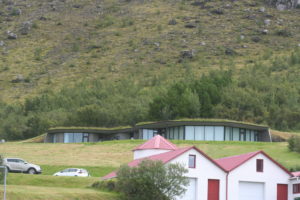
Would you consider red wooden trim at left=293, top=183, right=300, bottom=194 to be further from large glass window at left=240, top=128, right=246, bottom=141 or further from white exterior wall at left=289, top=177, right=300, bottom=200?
large glass window at left=240, top=128, right=246, bottom=141

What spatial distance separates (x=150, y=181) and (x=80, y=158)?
Answer: 27106mm

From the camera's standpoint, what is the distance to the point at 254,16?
578 ft

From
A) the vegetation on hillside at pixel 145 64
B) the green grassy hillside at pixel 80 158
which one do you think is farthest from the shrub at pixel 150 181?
the vegetation on hillside at pixel 145 64

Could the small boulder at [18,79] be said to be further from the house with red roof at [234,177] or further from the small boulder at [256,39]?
the house with red roof at [234,177]

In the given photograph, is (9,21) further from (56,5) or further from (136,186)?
(136,186)

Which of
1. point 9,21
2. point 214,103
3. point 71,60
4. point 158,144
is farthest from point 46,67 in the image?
point 158,144

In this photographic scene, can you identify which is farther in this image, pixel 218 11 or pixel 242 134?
pixel 218 11

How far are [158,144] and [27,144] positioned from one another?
33190 mm

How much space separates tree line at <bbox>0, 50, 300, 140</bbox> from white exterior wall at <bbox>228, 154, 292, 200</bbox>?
41.6 metres

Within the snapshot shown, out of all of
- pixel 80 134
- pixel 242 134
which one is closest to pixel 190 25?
pixel 80 134

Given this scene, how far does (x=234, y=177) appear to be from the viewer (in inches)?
2226

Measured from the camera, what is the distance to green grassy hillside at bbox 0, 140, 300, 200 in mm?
50188

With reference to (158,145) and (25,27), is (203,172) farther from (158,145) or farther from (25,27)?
(25,27)

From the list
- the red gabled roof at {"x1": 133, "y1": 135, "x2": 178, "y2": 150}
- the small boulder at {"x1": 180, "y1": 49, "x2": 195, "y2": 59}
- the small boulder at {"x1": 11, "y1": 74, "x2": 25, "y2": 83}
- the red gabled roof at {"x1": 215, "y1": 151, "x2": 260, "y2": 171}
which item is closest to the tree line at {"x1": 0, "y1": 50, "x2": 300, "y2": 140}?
the small boulder at {"x1": 11, "y1": 74, "x2": 25, "y2": 83}
